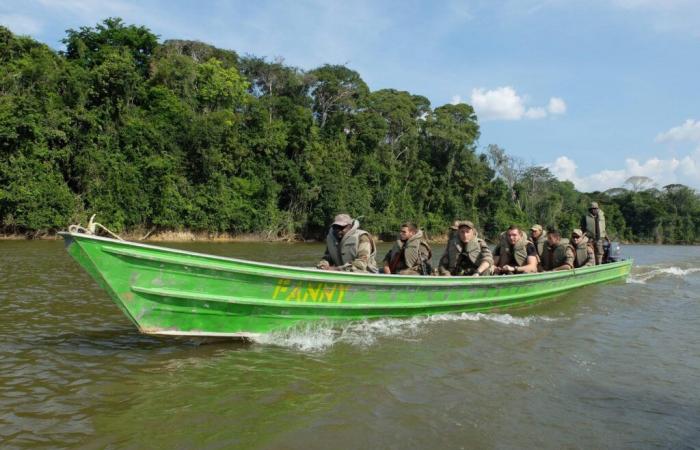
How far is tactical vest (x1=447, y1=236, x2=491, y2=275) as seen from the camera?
9570 mm

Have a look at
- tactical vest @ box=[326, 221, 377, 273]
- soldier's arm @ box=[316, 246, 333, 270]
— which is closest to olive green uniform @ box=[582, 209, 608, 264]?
tactical vest @ box=[326, 221, 377, 273]

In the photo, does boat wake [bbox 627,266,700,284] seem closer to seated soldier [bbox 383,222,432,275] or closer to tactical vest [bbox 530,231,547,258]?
tactical vest [bbox 530,231,547,258]

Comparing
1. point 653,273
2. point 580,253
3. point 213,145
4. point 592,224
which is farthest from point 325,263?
point 213,145

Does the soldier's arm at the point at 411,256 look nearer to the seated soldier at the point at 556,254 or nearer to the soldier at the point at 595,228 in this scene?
the seated soldier at the point at 556,254

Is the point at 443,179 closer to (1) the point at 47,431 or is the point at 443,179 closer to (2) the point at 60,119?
(2) the point at 60,119

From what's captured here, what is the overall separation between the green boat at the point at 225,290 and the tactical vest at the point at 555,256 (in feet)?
17.7

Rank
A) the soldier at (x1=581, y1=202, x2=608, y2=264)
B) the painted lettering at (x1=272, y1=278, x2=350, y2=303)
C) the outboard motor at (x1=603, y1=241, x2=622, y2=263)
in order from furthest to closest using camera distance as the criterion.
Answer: the outboard motor at (x1=603, y1=241, x2=622, y2=263) < the soldier at (x1=581, y1=202, x2=608, y2=264) < the painted lettering at (x1=272, y1=278, x2=350, y2=303)

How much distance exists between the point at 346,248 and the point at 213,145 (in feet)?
93.4

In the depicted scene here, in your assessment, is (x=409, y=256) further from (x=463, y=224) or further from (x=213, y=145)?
(x=213, y=145)

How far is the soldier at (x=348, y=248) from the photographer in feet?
24.6

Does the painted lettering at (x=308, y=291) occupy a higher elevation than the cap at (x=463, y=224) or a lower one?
lower

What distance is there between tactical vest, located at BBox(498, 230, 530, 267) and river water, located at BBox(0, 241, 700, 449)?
240cm

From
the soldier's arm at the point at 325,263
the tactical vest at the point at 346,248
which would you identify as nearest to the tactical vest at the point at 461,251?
the tactical vest at the point at 346,248

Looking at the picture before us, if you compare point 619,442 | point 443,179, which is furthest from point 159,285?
point 443,179
